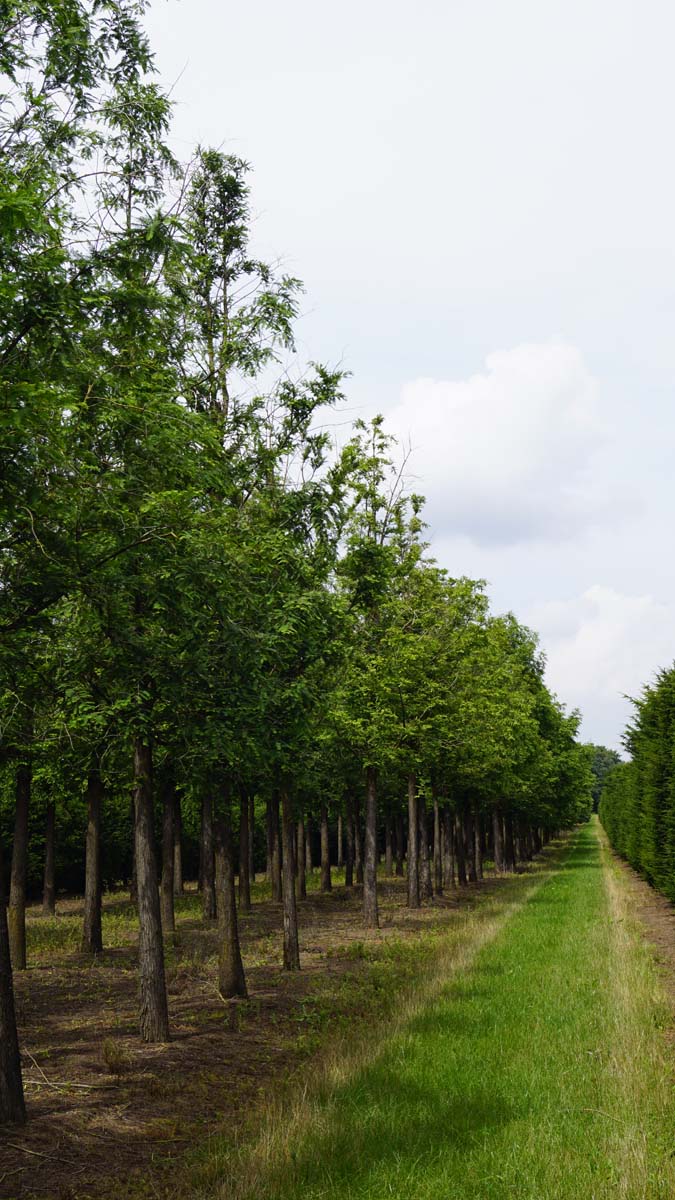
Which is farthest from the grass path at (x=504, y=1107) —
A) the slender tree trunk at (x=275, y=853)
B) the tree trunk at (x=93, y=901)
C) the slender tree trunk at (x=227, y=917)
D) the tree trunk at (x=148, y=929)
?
the slender tree trunk at (x=275, y=853)

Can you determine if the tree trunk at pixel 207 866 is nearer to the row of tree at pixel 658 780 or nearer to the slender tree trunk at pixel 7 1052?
the row of tree at pixel 658 780

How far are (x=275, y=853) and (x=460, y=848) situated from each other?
10.6 metres

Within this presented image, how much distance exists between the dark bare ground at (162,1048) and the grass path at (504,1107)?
1.27 metres

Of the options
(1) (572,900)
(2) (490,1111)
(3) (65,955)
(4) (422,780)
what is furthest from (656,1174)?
(1) (572,900)

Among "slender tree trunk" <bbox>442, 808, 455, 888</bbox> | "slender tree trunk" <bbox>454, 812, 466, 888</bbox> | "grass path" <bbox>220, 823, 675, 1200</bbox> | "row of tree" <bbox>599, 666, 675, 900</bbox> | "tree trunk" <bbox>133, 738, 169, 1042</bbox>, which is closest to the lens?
"grass path" <bbox>220, 823, 675, 1200</bbox>

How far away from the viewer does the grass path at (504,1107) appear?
7.69m

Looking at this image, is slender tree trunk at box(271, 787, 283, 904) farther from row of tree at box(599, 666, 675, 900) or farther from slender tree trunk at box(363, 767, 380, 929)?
row of tree at box(599, 666, 675, 900)

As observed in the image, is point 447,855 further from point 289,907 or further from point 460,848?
point 289,907

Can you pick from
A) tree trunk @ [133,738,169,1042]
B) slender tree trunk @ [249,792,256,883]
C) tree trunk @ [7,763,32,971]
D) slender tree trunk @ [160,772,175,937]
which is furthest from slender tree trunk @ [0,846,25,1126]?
slender tree trunk @ [249,792,256,883]

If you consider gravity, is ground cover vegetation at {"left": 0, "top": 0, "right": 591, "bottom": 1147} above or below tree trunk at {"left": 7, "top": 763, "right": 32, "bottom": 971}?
above

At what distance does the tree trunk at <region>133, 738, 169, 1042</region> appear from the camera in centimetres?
1370

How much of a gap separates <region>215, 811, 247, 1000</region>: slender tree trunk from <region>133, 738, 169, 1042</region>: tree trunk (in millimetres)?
2793

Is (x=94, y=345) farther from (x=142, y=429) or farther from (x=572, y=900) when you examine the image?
(x=572, y=900)

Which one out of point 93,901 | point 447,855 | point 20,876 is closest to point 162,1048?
point 20,876
